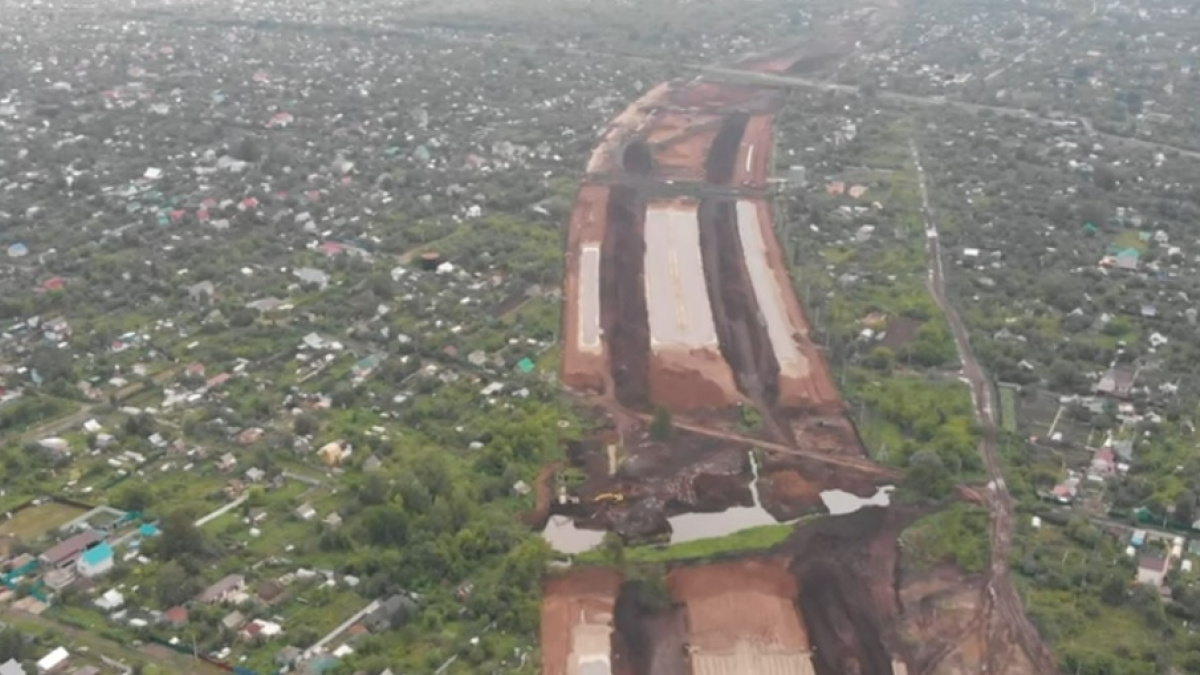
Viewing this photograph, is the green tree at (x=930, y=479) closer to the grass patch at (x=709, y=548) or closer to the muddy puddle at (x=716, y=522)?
the grass patch at (x=709, y=548)

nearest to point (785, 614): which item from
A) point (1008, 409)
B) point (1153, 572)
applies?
point (1153, 572)

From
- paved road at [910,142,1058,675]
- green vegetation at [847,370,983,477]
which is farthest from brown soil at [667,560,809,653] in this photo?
green vegetation at [847,370,983,477]

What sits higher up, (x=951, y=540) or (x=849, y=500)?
(x=951, y=540)

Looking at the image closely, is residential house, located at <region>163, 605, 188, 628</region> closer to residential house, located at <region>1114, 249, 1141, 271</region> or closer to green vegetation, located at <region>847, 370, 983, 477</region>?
green vegetation, located at <region>847, 370, 983, 477</region>

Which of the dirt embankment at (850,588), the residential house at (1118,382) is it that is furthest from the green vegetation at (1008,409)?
the dirt embankment at (850,588)

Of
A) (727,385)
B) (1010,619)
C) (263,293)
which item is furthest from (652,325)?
(1010,619)

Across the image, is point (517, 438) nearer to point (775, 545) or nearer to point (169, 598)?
point (775, 545)

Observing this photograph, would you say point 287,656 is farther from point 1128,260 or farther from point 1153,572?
point 1128,260
